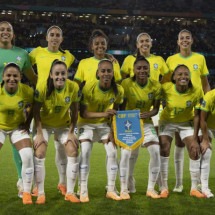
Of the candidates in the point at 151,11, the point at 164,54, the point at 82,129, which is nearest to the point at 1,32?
the point at 82,129

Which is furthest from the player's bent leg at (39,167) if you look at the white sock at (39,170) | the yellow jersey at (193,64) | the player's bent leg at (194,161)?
the yellow jersey at (193,64)

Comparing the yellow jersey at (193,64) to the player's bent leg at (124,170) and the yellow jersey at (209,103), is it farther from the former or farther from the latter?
the player's bent leg at (124,170)

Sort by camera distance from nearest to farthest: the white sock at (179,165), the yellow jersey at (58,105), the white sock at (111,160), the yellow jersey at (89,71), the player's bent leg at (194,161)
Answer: the yellow jersey at (58,105)
the white sock at (111,160)
the player's bent leg at (194,161)
the white sock at (179,165)
the yellow jersey at (89,71)

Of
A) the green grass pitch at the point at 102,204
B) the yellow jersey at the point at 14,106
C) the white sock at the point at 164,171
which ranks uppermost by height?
the yellow jersey at the point at 14,106

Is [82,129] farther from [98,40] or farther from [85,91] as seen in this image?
[98,40]

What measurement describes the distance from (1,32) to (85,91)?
48.4 inches

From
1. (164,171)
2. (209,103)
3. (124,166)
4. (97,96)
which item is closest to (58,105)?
(97,96)

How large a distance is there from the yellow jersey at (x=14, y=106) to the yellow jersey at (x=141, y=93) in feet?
3.73

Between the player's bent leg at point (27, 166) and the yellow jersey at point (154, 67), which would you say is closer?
the player's bent leg at point (27, 166)

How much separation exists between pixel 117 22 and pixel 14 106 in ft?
85.6

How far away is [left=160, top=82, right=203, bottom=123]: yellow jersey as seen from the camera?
18.9 ft

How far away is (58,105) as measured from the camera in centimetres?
543

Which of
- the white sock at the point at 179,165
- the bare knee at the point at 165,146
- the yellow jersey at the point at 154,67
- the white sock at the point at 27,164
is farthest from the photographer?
the yellow jersey at the point at 154,67

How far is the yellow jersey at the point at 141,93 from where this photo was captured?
18.8ft
